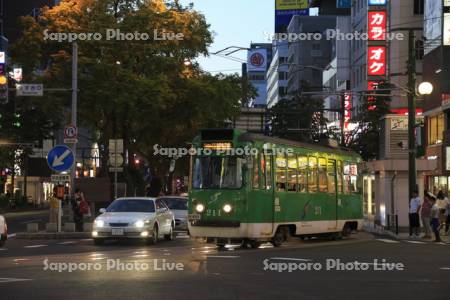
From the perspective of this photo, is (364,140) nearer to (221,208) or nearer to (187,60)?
(187,60)

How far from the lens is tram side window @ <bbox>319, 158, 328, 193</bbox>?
82.5ft

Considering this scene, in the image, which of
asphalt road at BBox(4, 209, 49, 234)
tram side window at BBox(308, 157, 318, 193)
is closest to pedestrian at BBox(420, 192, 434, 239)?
tram side window at BBox(308, 157, 318, 193)

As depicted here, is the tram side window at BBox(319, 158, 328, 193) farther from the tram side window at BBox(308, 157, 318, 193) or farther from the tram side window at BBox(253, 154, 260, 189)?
the tram side window at BBox(253, 154, 260, 189)

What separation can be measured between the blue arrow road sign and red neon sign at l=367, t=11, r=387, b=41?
91.8ft

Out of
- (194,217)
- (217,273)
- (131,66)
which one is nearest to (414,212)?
(194,217)

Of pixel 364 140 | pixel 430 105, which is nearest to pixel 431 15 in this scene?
pixel 430 105

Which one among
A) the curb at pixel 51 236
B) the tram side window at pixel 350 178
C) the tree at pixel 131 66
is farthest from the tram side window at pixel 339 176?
the tree at pixel 131 66

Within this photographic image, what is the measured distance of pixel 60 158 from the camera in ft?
87.1

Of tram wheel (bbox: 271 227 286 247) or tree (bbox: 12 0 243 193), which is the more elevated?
tree (bbox: 12 0 243 193)

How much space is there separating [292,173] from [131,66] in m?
16.8

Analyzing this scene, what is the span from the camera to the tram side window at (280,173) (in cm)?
2217

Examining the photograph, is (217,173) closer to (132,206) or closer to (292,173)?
Answer: (292,173)

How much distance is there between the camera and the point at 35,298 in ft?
37.4

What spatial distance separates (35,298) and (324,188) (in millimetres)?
15314
